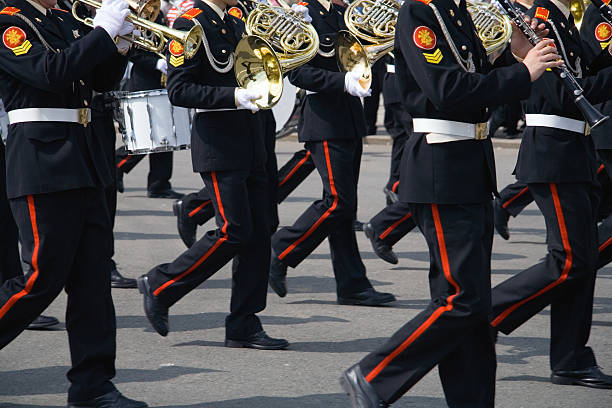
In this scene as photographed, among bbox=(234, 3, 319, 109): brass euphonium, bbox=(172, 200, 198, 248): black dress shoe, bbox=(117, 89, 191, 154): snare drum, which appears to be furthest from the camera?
bbox=(172, 200, 198, 248): black dress shoe

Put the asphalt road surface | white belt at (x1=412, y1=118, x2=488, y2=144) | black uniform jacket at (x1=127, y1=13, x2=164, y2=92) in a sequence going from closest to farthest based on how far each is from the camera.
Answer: white belt at (x1=412, y1=118, x2=488, y2=144) < the asphalt road surface < black uniform jacket at (x1=127, y1=13, x2=164, y2=92)

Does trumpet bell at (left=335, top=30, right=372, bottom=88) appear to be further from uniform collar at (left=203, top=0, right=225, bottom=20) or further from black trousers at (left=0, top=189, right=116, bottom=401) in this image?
black trousers at (left=0, top=189, right=116, bottom=401)

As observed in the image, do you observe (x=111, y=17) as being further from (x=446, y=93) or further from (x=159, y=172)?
(x=159, y=172)

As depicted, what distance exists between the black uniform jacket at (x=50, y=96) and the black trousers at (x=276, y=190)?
2.61 meters

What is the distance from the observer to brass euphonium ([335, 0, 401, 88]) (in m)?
6.33

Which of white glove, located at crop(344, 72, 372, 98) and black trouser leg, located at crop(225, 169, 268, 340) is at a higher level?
→ white glove, located at crop(344, 72, 372, 98)

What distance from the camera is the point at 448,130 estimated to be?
4.04 m

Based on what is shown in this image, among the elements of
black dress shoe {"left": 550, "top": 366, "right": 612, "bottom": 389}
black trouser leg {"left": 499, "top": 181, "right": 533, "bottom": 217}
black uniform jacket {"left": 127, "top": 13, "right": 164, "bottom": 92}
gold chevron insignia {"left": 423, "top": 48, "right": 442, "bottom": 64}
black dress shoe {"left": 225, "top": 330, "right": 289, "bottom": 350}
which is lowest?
black dress shoe {"left": 225, "top": 330, "right": 289, "bottom": 350}

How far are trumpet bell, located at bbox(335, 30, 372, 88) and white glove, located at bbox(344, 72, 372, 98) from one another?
0.07m

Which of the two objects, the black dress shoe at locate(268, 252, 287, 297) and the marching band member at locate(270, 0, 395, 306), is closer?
the marching band member at locate(270, 0, 395, 306)

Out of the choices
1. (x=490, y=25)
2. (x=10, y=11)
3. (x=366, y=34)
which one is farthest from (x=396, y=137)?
(x=10, y=11)

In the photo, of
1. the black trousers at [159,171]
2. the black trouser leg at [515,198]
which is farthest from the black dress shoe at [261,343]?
the black trousers at [159,171]

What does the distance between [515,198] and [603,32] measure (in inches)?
104

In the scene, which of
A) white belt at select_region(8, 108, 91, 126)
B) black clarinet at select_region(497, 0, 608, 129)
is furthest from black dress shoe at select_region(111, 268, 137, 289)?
black clarinet at select_region(497, 0, 608, 129)
